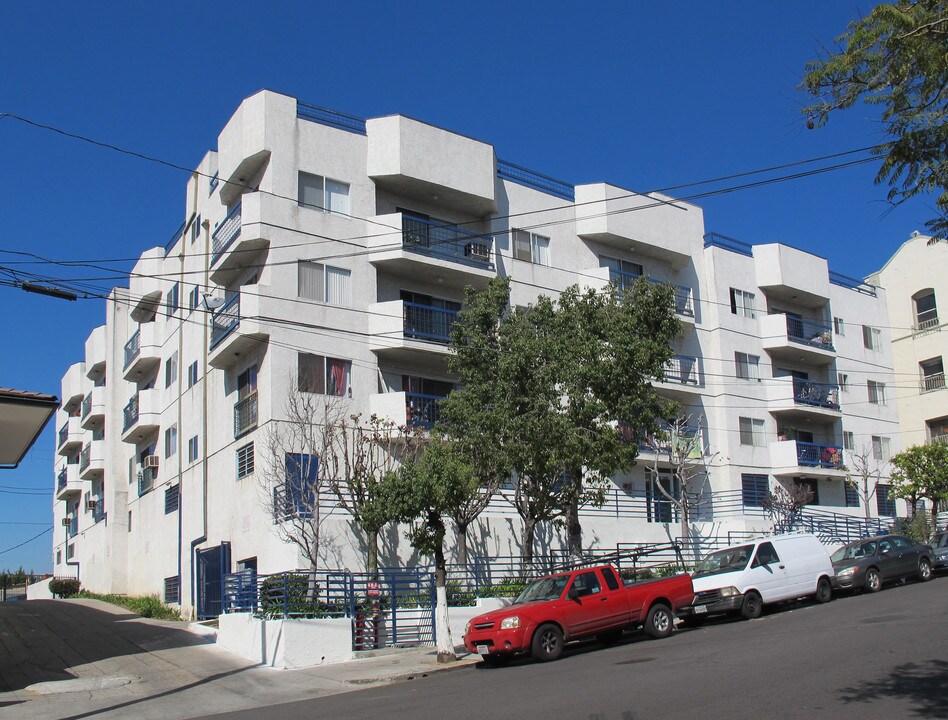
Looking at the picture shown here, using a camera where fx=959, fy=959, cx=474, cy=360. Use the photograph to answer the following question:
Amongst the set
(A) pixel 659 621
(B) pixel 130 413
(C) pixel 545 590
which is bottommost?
(A) pixel 659 621

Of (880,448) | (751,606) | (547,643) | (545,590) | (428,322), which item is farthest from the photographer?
(880,448)

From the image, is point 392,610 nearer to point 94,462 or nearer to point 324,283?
point 324,283

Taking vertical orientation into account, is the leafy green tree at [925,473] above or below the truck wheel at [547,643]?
above

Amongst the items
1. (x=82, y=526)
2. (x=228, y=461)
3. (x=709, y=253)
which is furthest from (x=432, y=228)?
(x=82, y=526)

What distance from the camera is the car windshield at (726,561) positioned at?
21703mm

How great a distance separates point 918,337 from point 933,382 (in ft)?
7.75

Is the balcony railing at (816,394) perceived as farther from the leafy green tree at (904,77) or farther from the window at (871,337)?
the leafy green tree at (904,77)

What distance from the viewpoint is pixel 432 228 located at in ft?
101

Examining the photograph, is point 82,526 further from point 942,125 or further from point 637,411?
point 942,125

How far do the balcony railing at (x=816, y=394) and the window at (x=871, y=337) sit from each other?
4.27 metres

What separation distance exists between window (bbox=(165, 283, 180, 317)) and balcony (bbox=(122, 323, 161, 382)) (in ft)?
4.09

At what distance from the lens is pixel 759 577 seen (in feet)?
70.1

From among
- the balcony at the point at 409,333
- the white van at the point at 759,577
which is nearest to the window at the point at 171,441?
the balcony at the point at 409,333

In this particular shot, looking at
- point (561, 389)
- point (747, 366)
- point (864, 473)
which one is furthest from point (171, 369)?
point (864, 473)
